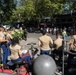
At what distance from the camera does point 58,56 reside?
495 inches

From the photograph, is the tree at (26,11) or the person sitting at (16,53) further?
the tree at (26,11)

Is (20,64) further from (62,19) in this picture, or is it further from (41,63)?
(62,19)

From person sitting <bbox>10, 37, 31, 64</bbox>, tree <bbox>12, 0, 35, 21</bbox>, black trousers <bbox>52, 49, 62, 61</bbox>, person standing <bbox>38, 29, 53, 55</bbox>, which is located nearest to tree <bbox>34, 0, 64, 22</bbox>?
tree <bbox>12, 0, 35, 21</bbox>

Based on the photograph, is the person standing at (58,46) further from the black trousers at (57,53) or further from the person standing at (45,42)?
the person standing at (45,42)

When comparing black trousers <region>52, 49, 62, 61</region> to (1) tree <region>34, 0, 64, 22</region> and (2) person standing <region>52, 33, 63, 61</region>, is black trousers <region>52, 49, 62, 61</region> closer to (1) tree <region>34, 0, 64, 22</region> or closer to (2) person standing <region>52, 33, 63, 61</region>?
(2) person standing <region>52, 33, 63, 61</region>

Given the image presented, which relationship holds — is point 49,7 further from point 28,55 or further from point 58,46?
point 28,55

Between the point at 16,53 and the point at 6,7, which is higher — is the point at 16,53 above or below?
above

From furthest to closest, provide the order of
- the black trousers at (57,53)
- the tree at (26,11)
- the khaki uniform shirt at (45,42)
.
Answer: the tree at (26,11), the black trousers at (57,53), the khaki uniform shirt at (45,42)

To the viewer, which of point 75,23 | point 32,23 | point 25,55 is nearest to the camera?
point 25,55

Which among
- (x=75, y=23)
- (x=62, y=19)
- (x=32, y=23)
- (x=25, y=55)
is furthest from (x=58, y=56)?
(x=32, y=23)

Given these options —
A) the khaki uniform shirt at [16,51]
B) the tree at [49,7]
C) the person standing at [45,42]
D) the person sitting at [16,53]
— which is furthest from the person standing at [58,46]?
the tree at [49,7]

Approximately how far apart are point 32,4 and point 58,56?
192 feet

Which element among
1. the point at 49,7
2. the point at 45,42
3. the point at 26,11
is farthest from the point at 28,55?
the point at 26,11

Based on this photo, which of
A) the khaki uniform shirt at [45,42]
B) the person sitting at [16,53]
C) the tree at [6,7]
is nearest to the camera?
the person sitting at [16,53]
